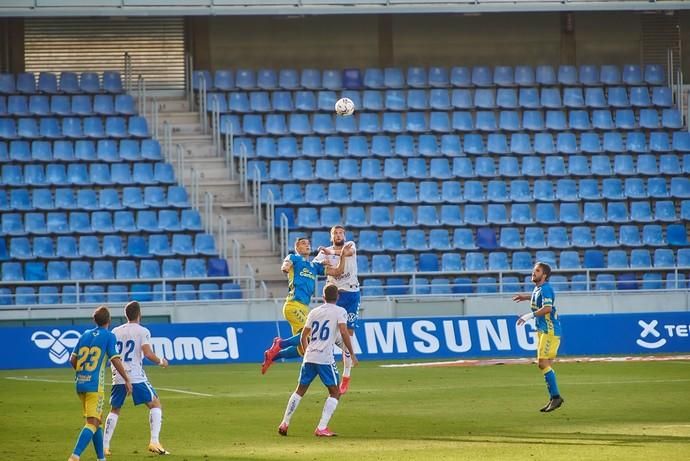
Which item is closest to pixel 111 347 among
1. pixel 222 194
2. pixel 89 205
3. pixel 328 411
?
pixel 328 411

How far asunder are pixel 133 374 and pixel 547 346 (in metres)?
6.31

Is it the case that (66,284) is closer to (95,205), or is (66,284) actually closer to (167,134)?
(95,205)

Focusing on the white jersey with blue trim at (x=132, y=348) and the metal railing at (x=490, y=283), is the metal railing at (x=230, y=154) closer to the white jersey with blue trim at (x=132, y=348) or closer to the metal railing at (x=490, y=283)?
the metal railing at (x=490, y=283)

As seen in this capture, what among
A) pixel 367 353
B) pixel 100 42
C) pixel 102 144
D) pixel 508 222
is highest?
pixel 100 42

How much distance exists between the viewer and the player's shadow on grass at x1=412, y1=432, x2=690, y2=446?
1596cm

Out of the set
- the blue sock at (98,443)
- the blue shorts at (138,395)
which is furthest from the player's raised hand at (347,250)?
the blue sock at (98,443)

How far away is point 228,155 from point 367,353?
9.36m

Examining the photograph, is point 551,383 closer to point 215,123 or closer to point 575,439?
point 575,439

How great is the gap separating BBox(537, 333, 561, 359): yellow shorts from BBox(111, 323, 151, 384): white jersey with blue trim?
6028 mm

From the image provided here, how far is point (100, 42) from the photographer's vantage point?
1569 inches

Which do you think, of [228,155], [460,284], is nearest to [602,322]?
[460,284]

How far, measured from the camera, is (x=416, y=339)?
29922 millimetres

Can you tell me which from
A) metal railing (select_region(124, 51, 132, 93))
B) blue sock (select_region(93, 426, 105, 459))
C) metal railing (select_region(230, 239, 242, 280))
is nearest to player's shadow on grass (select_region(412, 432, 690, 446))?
blue sock (select_region(93, 426, 105, 459))

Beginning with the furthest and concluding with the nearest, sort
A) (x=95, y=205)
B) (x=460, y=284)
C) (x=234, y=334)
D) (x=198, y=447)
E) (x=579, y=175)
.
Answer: (x=579, y=175) < (x=95, y=205) < (x=460, y=284) < (x=234, y=334) < (x=198, y=447)
